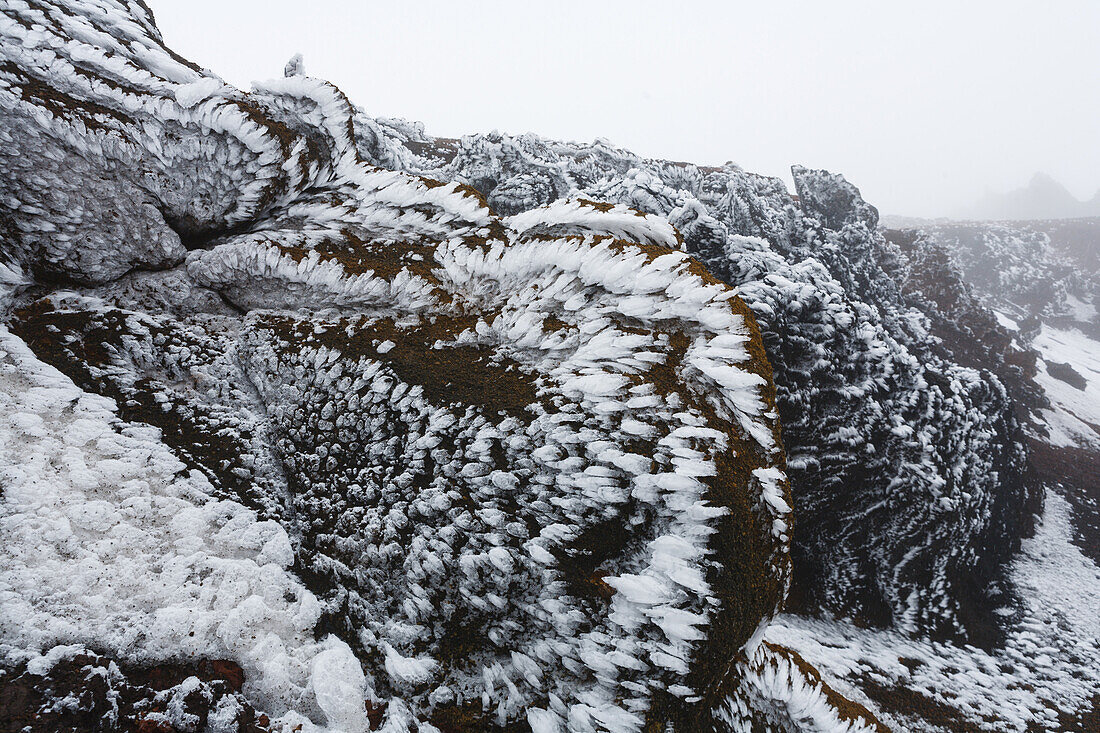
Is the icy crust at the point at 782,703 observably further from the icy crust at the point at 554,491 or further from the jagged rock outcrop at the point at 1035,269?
the jagged rock outcrop at the point at 1035,269

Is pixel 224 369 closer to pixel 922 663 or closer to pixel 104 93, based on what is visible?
pixel 104 93

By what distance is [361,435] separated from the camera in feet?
19.0

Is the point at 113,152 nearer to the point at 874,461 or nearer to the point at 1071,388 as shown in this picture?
the point at 874,461

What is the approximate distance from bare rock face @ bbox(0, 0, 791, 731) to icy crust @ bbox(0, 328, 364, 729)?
0.03 m

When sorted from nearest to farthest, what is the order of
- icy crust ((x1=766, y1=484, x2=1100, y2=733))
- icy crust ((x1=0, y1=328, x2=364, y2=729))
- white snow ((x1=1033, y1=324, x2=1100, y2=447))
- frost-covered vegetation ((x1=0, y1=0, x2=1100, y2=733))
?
1. icy crust ((x1=0, y1=328, x2=364, y2=729))
2. frost-covered vegetation ((x1=0, y1=0, x2=1100, y2=733))
3. icy crust ((x1=766, y1=484, x2=1100, y2=733))
4. white snow ((x1=1033, y1=324, x2=1100, y2=447))

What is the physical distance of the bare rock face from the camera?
419 centimetres

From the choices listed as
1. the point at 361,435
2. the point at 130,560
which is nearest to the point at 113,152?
the point at 361,435

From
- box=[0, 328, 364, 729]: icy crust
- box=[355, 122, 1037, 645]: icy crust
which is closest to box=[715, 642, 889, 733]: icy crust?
box=[0, 328, 364, 729]: icy crust

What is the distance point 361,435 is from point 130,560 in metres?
2.48

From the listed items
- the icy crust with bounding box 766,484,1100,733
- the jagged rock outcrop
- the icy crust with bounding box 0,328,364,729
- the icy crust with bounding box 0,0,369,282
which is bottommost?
the icy crust with bounding box 766,484,1100,733

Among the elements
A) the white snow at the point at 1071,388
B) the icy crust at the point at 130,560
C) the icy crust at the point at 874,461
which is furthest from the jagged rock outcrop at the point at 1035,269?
the icy crust at the point at 130,560

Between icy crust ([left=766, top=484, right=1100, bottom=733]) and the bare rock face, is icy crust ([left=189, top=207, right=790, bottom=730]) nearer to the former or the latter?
the bare rock face

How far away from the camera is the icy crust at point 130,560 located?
3893 millimetres

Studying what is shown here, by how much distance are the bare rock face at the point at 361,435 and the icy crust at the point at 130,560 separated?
26mm
